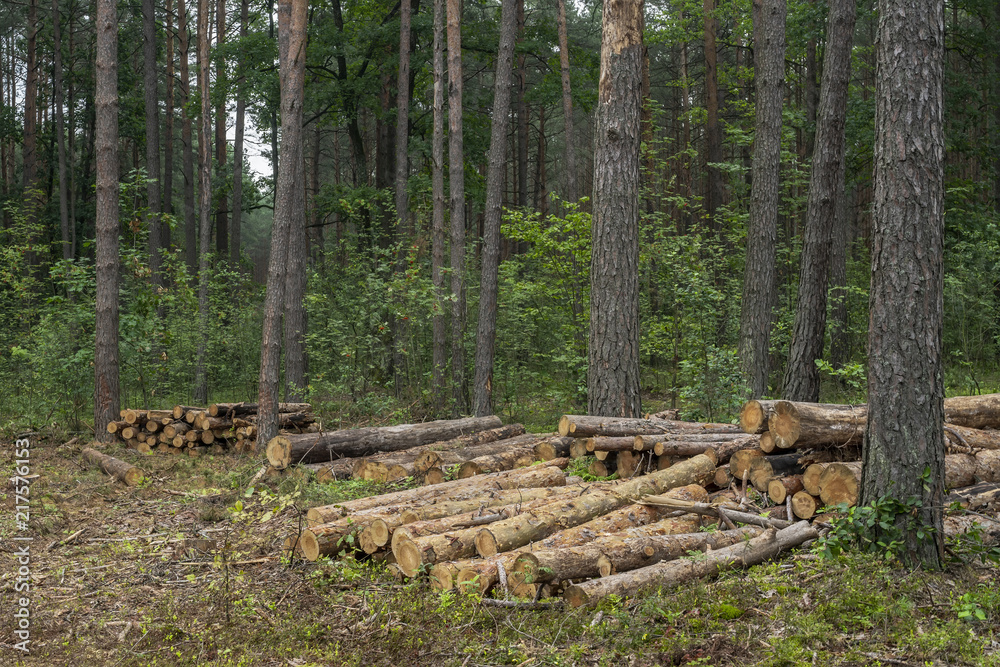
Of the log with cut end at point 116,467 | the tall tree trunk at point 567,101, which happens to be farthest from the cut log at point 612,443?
the tall tree trunk at point 567,101

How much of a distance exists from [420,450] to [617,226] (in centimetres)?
386

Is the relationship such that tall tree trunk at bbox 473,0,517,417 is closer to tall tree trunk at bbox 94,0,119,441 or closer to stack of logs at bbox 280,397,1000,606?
stack of logs at bbox 280,397,1000,606

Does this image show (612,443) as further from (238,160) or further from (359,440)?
(238,160)

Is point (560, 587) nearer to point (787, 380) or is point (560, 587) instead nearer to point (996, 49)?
point (787, 380)

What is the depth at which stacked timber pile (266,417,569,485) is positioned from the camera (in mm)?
8547

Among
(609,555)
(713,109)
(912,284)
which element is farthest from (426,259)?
(912,284)

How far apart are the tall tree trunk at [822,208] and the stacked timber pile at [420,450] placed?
4212 mm

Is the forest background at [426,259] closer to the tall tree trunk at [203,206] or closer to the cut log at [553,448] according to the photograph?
the tall tree trunk at [203,206]

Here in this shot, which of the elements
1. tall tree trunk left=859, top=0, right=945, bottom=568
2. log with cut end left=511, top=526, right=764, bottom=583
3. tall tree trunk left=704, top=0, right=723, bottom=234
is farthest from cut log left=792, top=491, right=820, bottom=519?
tall tree trunk left=704, top=0, right=723, bottom=234

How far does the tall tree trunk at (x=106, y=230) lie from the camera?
37.4ft

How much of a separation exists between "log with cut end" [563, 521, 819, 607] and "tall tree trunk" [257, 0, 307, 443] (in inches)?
249

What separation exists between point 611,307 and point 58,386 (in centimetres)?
952

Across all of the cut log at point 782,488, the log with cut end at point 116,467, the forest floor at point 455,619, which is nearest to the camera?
the forest floor at point 455,619

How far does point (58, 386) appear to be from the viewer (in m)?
12.6
